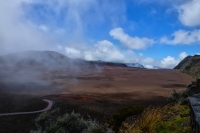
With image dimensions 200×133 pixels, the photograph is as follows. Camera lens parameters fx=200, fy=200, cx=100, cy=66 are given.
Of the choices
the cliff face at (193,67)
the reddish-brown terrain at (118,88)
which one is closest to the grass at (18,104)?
the reddish-brown terrain at (118,88)

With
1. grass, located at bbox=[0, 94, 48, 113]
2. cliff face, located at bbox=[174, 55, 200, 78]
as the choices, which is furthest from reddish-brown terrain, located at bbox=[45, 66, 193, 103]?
cliff face, located at bbox=[174, 55, 200, 78]

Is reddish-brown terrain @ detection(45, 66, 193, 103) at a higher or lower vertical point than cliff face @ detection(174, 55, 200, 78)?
lower

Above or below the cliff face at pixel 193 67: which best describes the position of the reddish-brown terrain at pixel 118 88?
below

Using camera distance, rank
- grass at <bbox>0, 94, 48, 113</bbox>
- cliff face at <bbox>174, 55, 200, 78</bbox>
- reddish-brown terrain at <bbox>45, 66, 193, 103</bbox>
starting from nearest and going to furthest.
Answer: grass at <bbox>0, 94, 48, 113</bbox>, reddish-brown terrain at <bbox>45, 66, 193, 103</bbox>, cliff face at <bbox>174, 55, 200, 78</bbox>

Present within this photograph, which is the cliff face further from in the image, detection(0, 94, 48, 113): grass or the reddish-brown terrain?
detection(0, 94, 48, 113): grass

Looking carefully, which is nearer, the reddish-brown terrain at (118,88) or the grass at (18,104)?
the grass at (18,104)

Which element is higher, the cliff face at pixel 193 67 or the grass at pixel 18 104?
the cliff face at pixel 193 67

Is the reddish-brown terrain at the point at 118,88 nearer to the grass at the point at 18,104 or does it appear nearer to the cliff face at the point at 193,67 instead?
the grass at the point at 18,104

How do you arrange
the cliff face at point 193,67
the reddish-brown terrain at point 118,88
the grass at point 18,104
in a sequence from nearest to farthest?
the grass at point 18,104
the reddish-brown terrain at point 118,88
the cliff face at point 193,67

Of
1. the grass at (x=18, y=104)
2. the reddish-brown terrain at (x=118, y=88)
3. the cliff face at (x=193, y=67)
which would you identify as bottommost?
the grass at (x=18, y=104)

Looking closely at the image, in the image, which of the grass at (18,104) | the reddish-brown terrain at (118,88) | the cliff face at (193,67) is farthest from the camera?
the cliff face at (193,67)

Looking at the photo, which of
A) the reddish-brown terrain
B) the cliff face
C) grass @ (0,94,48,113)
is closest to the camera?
grass @ (0,94,48,113)

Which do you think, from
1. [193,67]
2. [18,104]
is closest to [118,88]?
[18,104]

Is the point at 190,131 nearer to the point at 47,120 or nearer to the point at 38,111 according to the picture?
the point at 47,120
